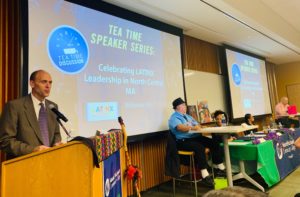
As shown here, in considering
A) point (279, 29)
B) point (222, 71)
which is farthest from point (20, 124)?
point (279, 29)

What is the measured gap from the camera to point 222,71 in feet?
18.5

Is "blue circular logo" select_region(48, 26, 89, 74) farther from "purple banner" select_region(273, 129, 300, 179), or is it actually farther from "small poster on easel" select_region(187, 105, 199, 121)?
"purple banner" select_region(273, 129, 300, 179)

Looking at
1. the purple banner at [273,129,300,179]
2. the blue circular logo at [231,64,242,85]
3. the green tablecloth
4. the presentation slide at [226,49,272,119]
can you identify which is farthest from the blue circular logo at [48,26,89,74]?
the blue circular logo at [231,64,242,85]

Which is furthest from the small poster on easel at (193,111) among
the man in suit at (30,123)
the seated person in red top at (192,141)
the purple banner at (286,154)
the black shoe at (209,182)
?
the man in suit at (30,123)

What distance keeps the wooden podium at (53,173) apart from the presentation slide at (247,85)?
482 centimetres

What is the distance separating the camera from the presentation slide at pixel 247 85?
5520mm

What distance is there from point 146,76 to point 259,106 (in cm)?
434

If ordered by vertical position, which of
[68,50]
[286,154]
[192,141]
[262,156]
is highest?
[68,50]

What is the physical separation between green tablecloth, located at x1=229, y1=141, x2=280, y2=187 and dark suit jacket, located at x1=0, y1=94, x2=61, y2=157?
255 centimetres

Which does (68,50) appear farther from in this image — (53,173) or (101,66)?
(53,173)

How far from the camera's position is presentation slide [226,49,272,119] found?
5.52 meters

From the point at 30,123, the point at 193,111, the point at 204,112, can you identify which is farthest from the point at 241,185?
the point at 30,123

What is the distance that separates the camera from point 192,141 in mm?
3264

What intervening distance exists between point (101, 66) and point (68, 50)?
468 millimetres
